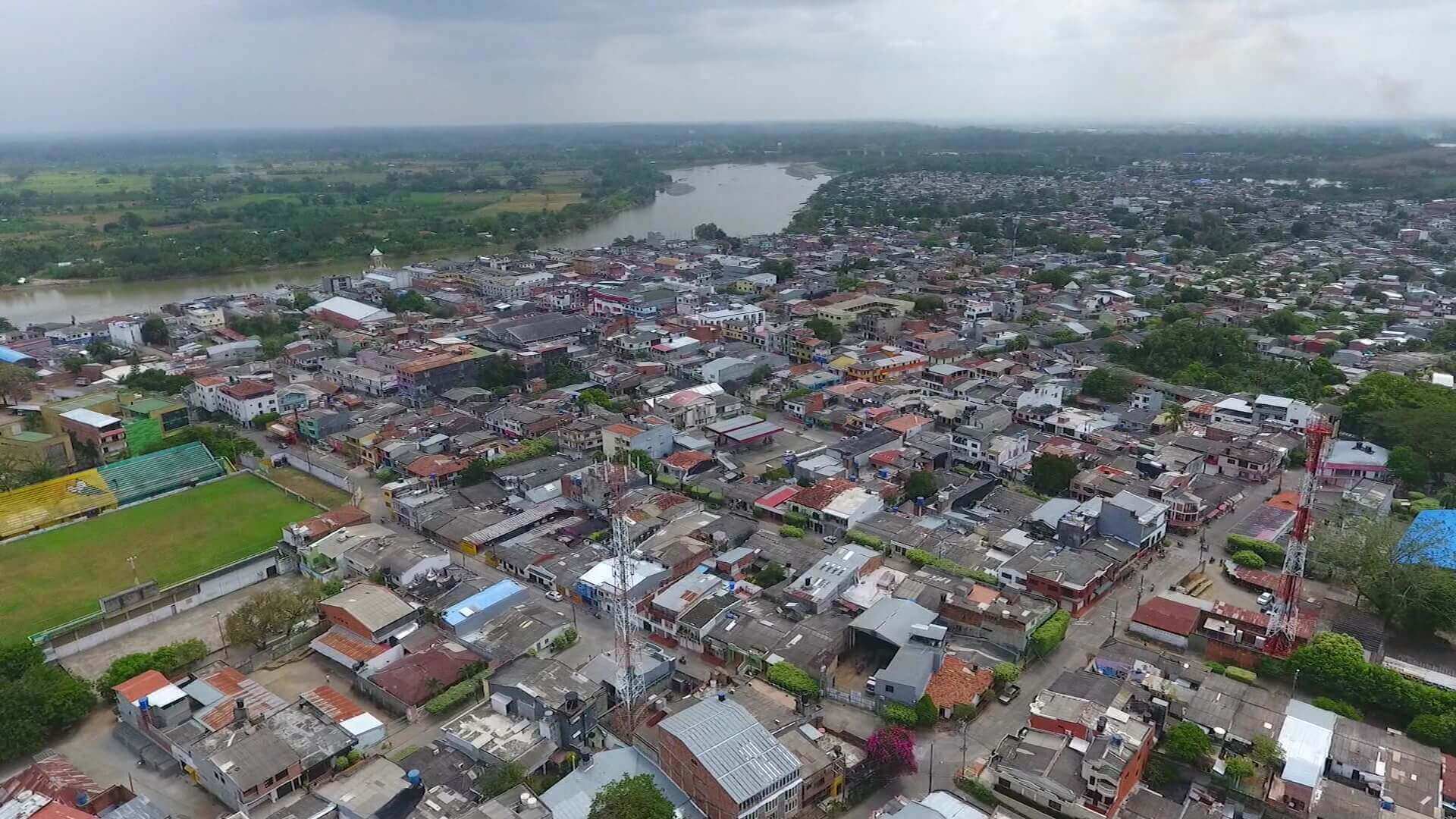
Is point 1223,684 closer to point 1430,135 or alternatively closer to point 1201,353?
point 1201,353

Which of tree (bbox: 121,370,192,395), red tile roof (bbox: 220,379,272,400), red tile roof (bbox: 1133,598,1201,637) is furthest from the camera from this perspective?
tree (bbox: 121,370,192,395)

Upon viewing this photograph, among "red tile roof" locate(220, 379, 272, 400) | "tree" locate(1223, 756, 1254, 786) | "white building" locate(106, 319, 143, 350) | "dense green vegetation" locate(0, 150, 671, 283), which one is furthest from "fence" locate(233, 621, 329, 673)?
"dense green vegetation" locate(0, 150, 671, 283)

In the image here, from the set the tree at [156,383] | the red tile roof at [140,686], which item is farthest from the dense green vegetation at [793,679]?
the tree at [156,383]

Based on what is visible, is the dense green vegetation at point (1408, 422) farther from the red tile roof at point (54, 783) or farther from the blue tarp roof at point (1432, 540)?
the red tile roof at point (54, 783)

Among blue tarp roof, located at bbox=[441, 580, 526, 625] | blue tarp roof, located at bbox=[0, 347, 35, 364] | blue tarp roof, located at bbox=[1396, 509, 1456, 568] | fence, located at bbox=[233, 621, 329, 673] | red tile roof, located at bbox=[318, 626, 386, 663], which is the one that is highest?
blue tarp roof, located at bbox=[1396, 509, 1456, 568]

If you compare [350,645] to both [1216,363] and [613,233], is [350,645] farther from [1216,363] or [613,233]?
[613,233]

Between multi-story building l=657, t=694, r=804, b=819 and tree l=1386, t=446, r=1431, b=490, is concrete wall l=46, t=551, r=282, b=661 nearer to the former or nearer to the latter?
multi-story building l=657, t=694, r=804, b=819

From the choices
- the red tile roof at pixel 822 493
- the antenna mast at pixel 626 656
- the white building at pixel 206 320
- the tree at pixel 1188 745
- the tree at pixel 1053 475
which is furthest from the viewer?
the white building at pixel 206 320
